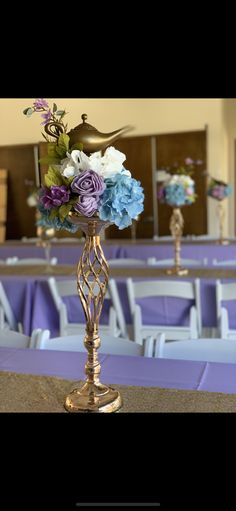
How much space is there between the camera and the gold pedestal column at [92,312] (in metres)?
1.09

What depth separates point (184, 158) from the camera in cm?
647

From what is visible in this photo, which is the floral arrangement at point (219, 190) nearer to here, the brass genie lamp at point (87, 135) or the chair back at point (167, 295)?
the chair back at point (167, 295)

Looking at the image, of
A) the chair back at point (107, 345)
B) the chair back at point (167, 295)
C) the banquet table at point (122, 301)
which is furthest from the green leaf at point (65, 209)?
the banquet table at point (122, 301)

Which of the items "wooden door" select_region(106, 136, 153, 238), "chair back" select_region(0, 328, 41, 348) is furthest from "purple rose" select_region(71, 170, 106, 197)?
"wooden door" select_region(106, 136, 153, 238)

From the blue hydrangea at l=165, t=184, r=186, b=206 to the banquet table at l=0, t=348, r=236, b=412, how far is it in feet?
6.00

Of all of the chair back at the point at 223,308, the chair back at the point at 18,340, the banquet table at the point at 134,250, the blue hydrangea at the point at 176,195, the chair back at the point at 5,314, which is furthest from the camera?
the banquet table at the point at 134,250

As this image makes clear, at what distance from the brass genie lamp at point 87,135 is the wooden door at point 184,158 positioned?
5.20 metres

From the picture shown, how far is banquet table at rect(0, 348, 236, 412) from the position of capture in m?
1.15

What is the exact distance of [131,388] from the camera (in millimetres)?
1264

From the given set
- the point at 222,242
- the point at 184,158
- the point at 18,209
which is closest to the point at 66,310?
the point at 222,242

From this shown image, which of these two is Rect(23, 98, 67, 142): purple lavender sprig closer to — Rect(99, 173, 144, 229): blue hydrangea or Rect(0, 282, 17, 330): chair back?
Rect(99, 173, 144, 229): blue hydrangea
